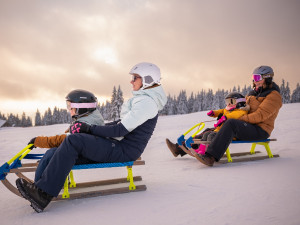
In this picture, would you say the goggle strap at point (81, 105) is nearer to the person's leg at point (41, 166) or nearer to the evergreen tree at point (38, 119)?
the person's leg at point (41, 166)

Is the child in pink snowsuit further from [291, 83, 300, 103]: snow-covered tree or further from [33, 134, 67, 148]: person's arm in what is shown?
[291, 83, 300, 103]: snow-covered tree

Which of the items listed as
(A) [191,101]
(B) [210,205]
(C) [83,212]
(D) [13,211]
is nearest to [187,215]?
(B) [210,205]

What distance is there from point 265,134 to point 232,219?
3889mm

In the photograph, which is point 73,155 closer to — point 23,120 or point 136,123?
point 136,123

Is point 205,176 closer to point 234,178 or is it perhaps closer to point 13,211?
point 234,178

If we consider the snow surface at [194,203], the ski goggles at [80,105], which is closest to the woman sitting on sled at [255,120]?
the snow surface at [194,203]

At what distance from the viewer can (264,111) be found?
17.7ft

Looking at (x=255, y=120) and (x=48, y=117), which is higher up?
(x=48, y=117)

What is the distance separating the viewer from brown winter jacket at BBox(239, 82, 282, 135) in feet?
17.7

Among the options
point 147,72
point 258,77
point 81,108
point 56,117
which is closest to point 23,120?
point 56,117

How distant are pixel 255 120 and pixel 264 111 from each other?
0.31 m

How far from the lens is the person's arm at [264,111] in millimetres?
5375

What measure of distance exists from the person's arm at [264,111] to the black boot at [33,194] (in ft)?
14.7

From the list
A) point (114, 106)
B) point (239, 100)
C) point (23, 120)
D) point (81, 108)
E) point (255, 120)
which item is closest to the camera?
point (81, 108)
